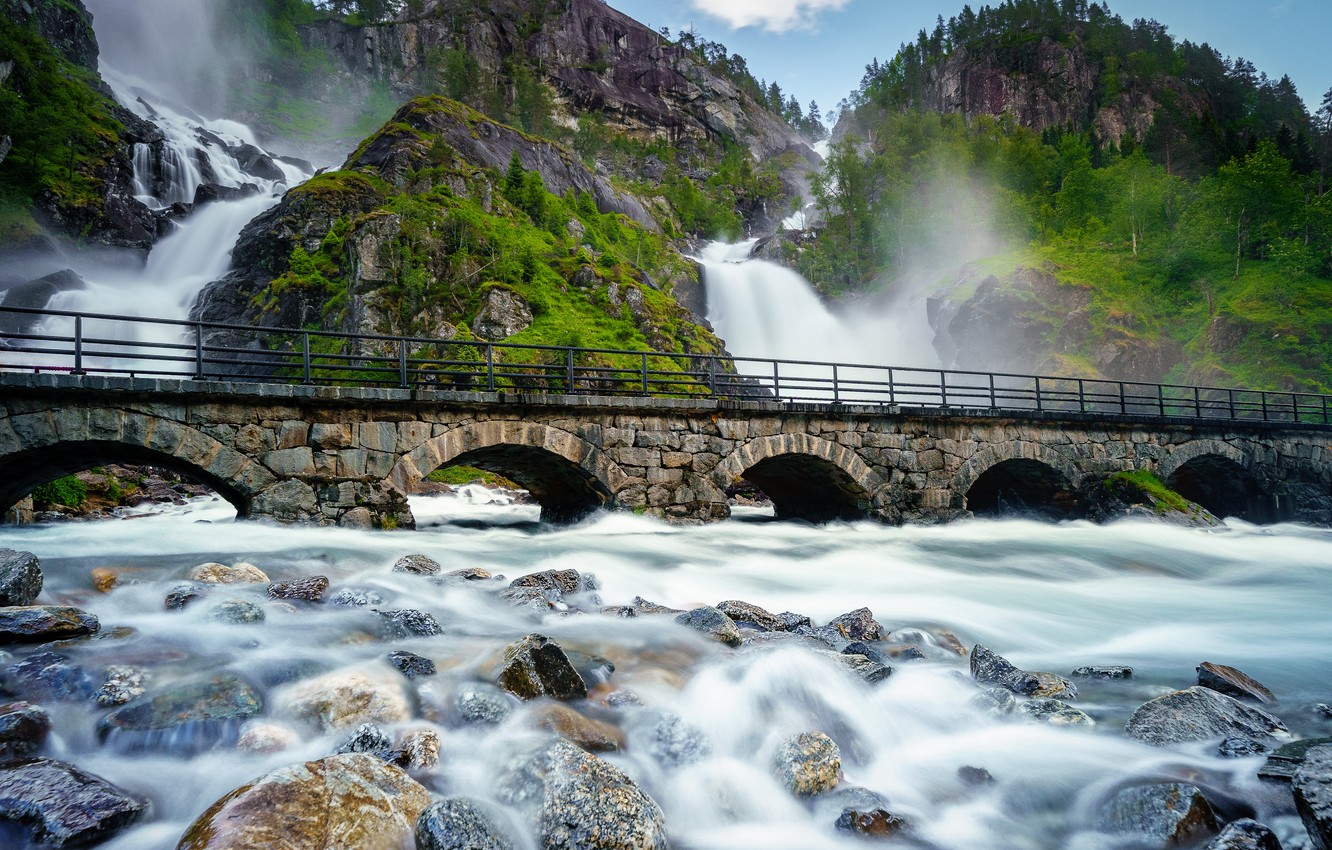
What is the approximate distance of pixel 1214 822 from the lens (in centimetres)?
A: 378

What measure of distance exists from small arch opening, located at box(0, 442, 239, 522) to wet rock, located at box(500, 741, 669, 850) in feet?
34.9

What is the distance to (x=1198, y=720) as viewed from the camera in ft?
16.7

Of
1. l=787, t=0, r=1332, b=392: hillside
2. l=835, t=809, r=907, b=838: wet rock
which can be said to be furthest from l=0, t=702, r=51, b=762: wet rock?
l=787, t=0, r=1332, b=392: hillside

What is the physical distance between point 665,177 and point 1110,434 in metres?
72.7

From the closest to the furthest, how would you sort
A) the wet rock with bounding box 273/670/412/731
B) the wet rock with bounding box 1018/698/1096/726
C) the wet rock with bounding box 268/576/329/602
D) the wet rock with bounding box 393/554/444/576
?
the wet rock with bounding box 273/670/412/731, the wet rock with bounding box 1018/698/1096/726, the wet rock with bounding box 268/576/329/602, the wet rock with bounding box 393/554/444/576

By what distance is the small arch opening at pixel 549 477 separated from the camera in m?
15.4

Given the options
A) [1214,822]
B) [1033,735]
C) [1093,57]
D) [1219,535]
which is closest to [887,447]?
[1219,535]

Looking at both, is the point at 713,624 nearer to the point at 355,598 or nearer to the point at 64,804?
the point at 355,598

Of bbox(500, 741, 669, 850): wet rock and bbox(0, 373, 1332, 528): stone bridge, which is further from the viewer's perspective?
bbox(0, 373, 1332, 528): stone bridge

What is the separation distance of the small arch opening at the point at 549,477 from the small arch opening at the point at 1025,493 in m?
12.6

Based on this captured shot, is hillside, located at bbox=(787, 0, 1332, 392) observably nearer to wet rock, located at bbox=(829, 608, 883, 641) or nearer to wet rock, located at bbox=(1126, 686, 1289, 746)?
wet rock, located at bbox=(829, 608, 883, 641)

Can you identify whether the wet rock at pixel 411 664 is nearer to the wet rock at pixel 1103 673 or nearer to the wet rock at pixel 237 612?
the wet rock at pixel 237 612

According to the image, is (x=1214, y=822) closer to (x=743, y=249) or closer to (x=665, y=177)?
(x=743, y=249)

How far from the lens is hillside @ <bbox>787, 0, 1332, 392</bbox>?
147ft
